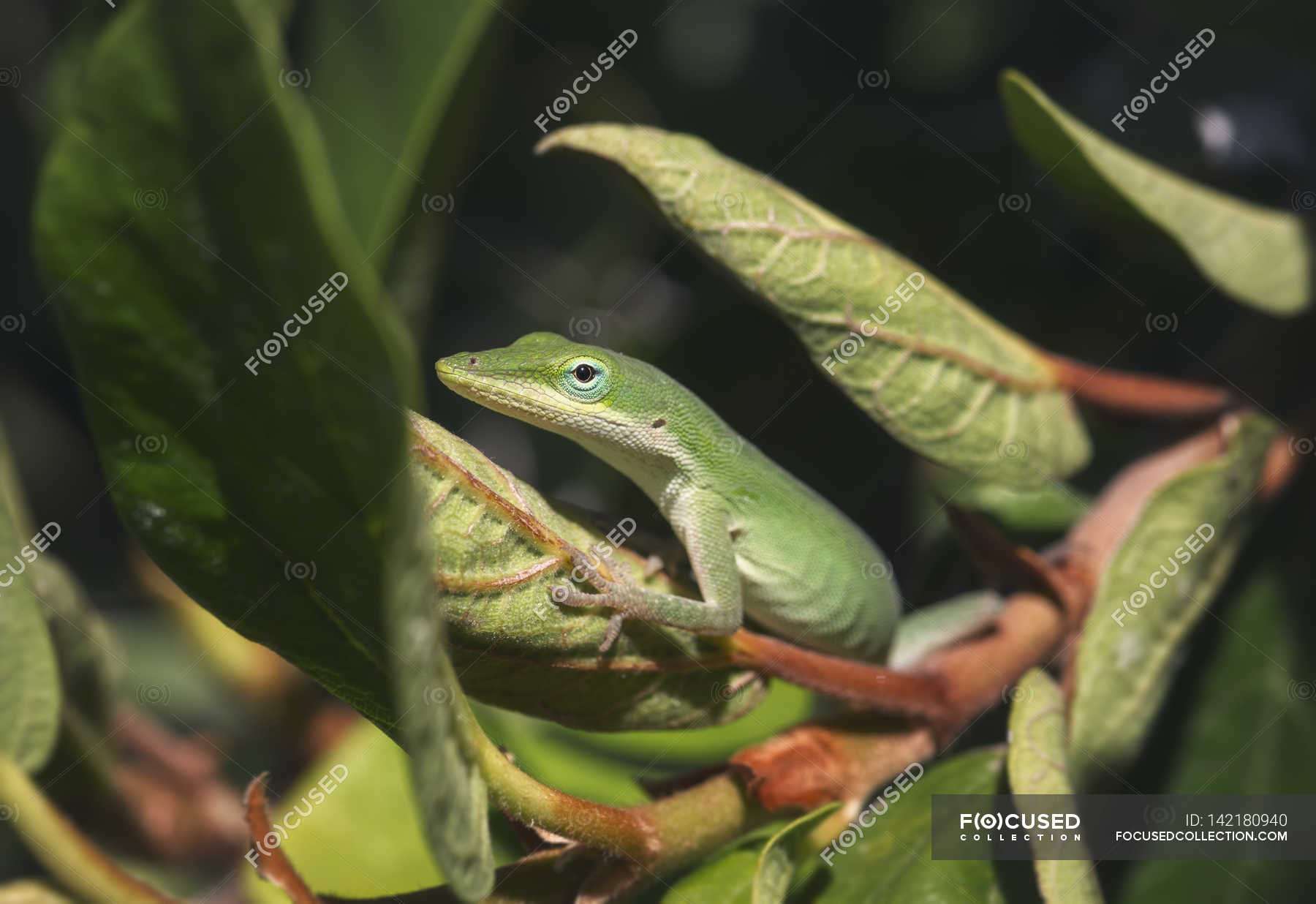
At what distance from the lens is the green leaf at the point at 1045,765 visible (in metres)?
1.73

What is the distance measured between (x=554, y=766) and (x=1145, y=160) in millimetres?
2799

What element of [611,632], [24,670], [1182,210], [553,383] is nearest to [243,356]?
[611,632]

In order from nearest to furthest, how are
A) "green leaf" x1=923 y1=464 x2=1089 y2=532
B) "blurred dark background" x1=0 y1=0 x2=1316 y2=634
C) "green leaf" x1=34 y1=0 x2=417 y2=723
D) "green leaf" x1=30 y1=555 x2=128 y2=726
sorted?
1. "green leaf" x1=34 y1=0 x2=417 y2=723
2. "green leaf" x1=30 y1=555 x2=128 y2=726
3. "green leaf" x1=923 y1=464 x2=1089 y2=532
4. "blurred dark background" x1=0 y1=0 x2=1316 y2=634

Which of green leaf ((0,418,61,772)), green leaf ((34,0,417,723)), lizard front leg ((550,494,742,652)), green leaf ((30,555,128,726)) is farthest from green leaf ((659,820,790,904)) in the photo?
green leaf ((30,555,128,726))

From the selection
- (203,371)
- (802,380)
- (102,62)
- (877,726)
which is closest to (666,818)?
(877,726)

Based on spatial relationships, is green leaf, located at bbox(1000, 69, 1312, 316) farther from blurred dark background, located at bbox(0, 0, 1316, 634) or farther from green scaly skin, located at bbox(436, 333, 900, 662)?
green scaly skin, located at bbox(436, 333, 900, 662)

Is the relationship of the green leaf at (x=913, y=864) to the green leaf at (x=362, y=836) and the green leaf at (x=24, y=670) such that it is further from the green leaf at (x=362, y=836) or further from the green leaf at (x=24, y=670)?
the green leaf at (x=24, y=670)

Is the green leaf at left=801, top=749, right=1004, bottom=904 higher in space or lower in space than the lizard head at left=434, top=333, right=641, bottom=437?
lower

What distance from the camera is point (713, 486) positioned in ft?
8.87

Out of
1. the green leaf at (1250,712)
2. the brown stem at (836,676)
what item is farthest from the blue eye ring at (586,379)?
the green leaf at (1250,712)

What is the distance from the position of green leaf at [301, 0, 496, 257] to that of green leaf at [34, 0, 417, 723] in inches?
53.8

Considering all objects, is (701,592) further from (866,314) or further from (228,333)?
(228,333)

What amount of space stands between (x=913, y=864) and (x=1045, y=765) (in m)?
0.37

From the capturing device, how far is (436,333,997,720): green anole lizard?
2516 millimetres
